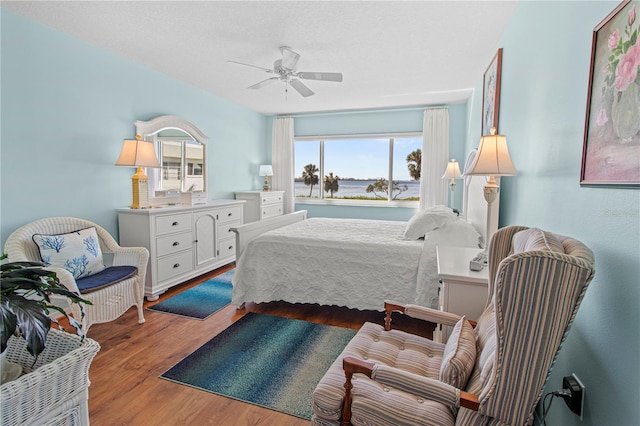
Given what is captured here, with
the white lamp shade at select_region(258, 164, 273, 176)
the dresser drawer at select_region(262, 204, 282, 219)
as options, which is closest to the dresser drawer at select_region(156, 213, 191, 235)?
the dresser drawer at select_region(262, 204, 282, 219)

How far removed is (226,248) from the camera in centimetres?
455

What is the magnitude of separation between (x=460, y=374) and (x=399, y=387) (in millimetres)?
244

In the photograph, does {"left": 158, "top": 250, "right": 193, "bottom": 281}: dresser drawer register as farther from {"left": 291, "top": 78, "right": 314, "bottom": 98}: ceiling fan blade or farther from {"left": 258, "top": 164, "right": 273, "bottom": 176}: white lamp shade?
{"left": 258, "top": 164, "right": 273, "bottom": 176}: white lamp shade

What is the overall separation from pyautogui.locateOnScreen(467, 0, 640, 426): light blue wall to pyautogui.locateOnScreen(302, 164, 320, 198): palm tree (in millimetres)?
4320

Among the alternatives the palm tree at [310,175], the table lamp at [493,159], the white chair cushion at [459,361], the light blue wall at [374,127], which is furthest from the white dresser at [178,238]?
the white chair cushion at [459,361]

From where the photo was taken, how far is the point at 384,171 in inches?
Answer: 234

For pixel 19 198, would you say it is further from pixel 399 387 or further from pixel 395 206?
pixel 395 206

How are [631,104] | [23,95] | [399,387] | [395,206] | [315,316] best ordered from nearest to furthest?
1. [631,104]
2. [399,387]
3. [23,95]
4. [315,316]
5. [395,206]

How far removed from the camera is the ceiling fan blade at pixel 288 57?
121 inches

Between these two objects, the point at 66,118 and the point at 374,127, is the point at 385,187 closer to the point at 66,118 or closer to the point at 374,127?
the point at 374,127

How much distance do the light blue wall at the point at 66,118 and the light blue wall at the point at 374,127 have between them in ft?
8.49

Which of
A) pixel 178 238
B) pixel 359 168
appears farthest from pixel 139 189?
pixel 359 168

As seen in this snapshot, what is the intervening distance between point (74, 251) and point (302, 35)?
2564 mm

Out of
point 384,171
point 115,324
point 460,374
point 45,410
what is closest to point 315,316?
point 115,324
